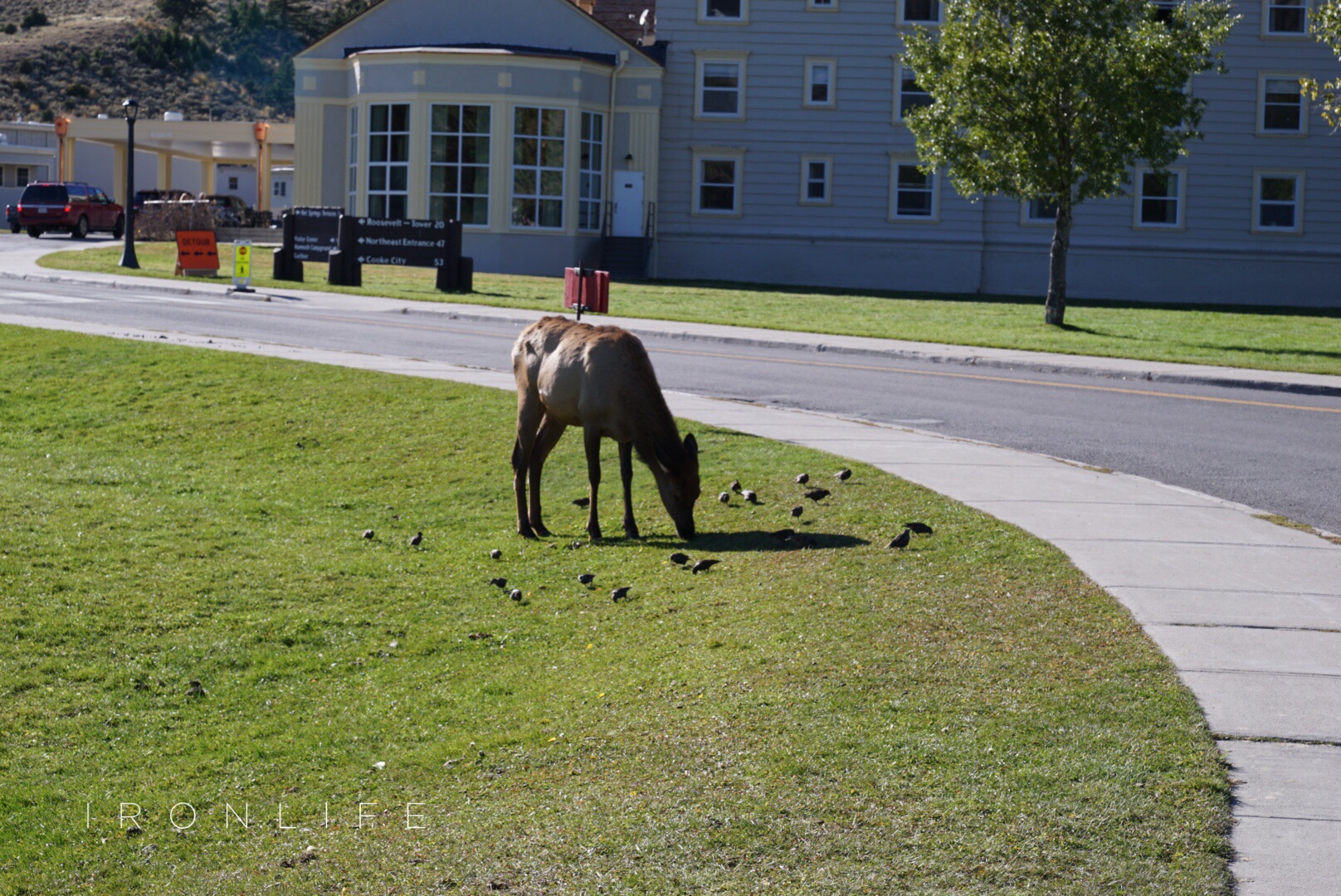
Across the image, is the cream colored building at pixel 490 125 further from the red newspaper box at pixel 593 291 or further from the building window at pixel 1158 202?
the red newspaper box at pixel 593 291

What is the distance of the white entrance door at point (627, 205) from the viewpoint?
152ft

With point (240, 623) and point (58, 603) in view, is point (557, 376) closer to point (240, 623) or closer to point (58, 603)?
point (240, 623)

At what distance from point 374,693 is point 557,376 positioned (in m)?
3.32

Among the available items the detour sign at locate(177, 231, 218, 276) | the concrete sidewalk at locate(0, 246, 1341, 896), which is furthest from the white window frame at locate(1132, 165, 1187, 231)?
the concrete sidewalk at locate(0, 246, 1341, 896)

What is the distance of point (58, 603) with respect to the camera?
9.15 meters

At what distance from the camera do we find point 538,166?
43938mm

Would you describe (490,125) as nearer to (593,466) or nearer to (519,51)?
(519,51)

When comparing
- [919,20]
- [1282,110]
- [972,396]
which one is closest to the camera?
[972,396]

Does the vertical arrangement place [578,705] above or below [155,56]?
below

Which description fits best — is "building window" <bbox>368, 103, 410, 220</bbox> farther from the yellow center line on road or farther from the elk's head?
the elk's head

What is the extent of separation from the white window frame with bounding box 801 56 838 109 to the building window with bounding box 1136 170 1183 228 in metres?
9.63

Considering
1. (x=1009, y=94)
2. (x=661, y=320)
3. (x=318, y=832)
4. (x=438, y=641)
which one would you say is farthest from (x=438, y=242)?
(x=318, y=832)

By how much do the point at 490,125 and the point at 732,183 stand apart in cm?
814

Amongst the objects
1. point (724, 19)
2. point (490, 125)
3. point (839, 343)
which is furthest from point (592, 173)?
point (839, 343)
